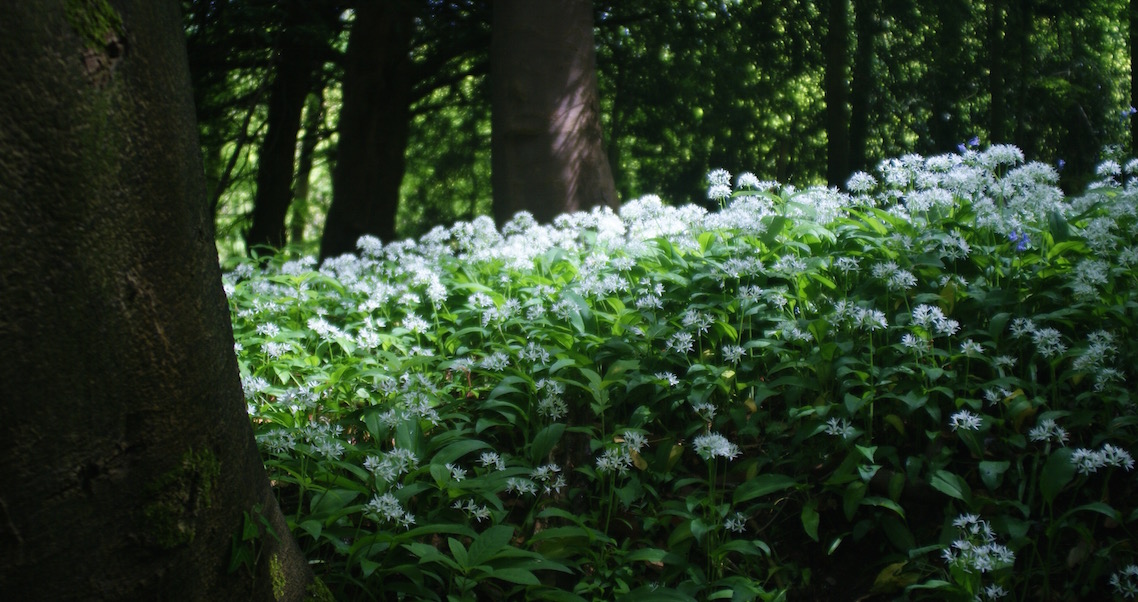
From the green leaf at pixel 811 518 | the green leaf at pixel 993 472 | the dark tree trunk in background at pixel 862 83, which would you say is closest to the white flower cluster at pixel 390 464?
the green leaf at pixel 811 518

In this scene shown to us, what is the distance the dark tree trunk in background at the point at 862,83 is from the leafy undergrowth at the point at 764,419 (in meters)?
3.48

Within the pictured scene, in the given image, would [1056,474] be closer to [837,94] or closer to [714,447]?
[714,447]

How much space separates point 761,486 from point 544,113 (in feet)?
12.8

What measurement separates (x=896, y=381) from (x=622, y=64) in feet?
19.7

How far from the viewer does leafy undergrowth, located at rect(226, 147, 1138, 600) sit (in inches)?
90.8

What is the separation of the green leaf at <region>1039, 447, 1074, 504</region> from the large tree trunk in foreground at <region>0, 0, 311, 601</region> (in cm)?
215

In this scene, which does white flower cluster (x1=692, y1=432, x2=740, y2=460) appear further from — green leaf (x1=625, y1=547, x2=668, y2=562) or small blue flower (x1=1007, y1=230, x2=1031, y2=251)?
small blue flower (x1=1007, y1=230, x2=1031, y2=251)

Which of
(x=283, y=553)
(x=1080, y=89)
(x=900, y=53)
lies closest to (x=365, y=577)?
(x=283, y=553)

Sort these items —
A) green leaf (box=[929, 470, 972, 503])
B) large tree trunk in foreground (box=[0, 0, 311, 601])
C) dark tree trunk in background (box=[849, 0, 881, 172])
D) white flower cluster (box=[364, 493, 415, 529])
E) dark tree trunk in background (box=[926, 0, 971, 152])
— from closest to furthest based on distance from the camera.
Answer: large tree trunk in foreground (box=[0, 0, 311, 601]) → white flower cluster (box=[364, 493, 415, 529]) → green leaf (box=[929, 470, 972, 503]) → dark tree trunk in background (box=[926, 0, 971, 152]) → dark tree trunk in background (box=[849, 0, 881, 172])

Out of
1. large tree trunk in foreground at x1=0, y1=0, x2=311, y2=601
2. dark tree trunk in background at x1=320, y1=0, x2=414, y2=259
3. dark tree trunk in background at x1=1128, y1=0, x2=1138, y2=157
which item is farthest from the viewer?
dark tree trunk in background at x1=320, y1=0, x2=414, y2=259

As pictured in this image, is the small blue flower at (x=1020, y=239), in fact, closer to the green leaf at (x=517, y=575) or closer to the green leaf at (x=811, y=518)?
the green leaf at (x=811, y=518)

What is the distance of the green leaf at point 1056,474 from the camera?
2.31m

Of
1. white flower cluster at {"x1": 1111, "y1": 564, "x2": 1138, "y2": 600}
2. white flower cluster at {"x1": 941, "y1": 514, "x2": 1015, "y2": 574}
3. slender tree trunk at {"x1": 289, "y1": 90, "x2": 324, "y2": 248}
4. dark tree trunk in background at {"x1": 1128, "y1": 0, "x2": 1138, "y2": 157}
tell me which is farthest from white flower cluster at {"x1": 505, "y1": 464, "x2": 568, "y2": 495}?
slender tree trunk at {"x1": 289, "y1": 90, "x2": 324, "y2": 248}

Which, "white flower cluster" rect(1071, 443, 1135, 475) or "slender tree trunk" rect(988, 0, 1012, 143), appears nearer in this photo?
"white flower cluster" rect(1071, 443, 1135, 475)
